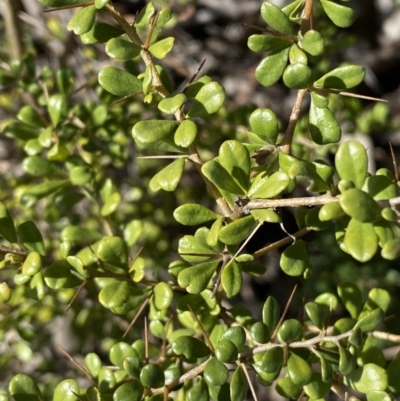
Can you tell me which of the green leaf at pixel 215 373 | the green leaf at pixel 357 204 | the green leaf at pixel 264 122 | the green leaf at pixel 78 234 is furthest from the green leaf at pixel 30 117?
the green leaf at pixel 357 204

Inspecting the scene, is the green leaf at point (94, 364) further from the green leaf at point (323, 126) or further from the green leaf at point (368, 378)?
the green leaf at point (323, 126)

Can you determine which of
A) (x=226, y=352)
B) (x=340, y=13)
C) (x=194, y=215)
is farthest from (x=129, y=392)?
(x=340, y=13)

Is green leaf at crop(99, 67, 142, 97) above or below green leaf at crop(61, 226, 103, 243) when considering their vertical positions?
above

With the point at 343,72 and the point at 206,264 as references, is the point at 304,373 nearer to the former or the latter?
the point at 206,264

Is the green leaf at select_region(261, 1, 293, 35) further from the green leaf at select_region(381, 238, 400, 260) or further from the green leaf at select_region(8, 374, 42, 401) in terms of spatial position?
the green leaf at select_region(8, 374, 42, 401)

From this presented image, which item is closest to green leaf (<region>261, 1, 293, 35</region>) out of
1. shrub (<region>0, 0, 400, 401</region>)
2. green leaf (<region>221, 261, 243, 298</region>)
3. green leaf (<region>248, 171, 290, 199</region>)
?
shrub (<region>0, 0, 400, 401</region>)

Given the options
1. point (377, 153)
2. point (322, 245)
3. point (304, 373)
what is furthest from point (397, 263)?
point (304, 373)
